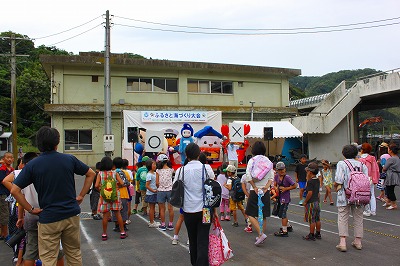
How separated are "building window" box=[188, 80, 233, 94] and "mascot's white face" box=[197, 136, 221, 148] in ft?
25.9

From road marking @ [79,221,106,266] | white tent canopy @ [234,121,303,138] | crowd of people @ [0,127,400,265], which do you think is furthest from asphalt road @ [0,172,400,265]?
white tent canopy @ [234,121,303,138]

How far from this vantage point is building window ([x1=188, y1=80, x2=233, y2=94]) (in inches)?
1017

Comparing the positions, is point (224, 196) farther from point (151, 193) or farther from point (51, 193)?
point (51, 193)

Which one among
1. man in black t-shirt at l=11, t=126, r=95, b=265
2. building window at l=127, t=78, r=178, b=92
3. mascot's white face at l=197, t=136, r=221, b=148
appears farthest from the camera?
building window at l=127, t=78, r=178, b=92

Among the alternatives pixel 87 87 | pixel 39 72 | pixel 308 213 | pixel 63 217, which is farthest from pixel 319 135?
pixel 39 72

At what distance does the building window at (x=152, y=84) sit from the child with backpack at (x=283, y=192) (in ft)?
60.9

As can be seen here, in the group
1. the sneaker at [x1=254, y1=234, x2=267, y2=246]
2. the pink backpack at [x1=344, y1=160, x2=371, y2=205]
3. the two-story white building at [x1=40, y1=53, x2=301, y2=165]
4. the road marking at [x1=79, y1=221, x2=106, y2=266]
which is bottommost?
the road marking at [x1=79, y1=221, x2=106, y2=266]

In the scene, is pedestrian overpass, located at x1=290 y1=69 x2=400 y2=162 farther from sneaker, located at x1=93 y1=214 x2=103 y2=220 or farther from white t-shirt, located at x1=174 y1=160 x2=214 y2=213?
white t-shirt, located at x1=174 y1=160 x2=214 y2=213

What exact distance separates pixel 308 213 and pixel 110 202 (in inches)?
147

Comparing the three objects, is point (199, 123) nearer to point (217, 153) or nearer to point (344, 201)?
point (217, 153)

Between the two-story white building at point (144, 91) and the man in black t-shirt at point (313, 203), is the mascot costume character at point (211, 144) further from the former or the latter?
the man in black t-shirt at point (313, 203)

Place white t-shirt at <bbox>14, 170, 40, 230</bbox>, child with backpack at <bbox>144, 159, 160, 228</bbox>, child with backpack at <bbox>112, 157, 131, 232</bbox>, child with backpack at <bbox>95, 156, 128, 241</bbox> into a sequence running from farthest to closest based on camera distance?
child with backpack at <bbox>144, 159, 160, 228</bbox> < child with backpack at <bbox>112, 157, 131, 232</bbox> < child with backpack at <bbox>95, 156, 128, 241</bbox> < white t-shirt at <bbox>14, 170, 40, 230</bbox>

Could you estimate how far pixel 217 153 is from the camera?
1892 cm

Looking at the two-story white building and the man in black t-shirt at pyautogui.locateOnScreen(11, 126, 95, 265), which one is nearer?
the man in black t-shirt at pyautogui.locateOnScreen(11, 126, 95, 265)
